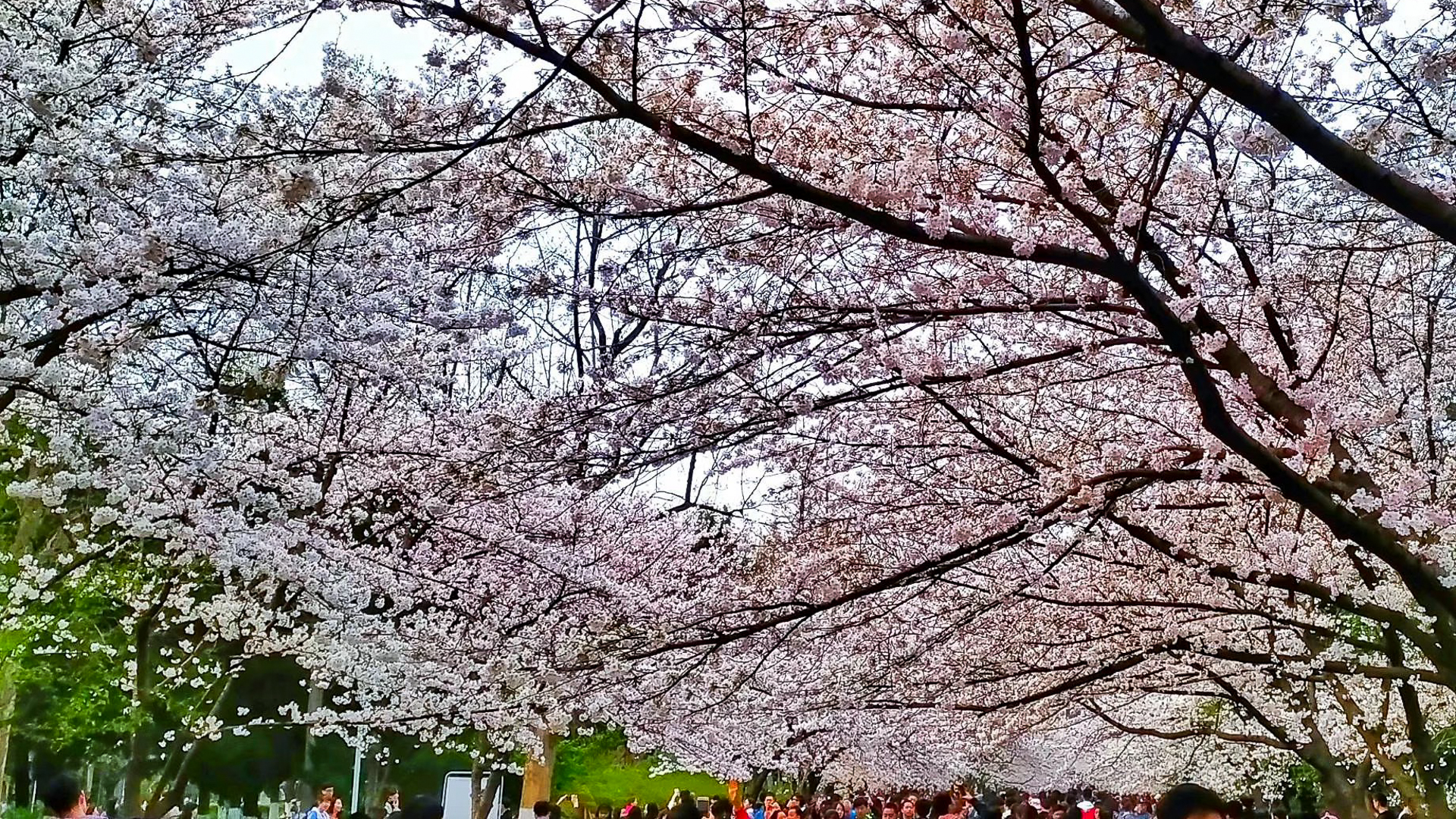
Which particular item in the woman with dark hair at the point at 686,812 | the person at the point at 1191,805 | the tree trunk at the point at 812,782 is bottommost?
the person at the point at 1191,805

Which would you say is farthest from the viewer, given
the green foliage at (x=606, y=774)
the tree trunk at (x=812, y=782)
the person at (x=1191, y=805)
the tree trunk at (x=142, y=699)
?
the tree trunk at (x=812, y=782)

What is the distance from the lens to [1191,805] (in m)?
4.98

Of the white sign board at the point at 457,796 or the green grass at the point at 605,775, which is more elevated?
the green grass at the point at 605,775

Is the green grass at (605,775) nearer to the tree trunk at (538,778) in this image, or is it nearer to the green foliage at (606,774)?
the green foliage at (606,774)

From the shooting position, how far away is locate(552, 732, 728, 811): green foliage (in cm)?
2992

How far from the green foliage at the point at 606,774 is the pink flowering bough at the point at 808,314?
14.9m

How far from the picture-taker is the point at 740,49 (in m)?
5.94

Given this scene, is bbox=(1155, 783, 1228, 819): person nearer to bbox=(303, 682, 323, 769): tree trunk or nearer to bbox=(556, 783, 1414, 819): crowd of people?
bbox=(556, 783, 1414, 819): crowd of people

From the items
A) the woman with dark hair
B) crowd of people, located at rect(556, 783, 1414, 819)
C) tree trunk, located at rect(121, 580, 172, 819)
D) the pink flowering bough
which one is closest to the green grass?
crowd of people, located at rect(556, 783, 1414, 819)

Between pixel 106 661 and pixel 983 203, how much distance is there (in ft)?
63.4

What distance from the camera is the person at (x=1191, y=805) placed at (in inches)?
195

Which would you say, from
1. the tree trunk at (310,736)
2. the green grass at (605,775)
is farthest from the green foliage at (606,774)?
the tree trunk at (310,736)

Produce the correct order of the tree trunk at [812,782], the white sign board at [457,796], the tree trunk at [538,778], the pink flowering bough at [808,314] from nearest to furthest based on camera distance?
1. the pink flowering bough at [808,314]
2. the white sign board at [457,796]
3. the tree trunk at [538,778]
4. the tree trunk at [812,782]

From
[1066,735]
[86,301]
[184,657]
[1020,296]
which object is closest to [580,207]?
[1020,296]
